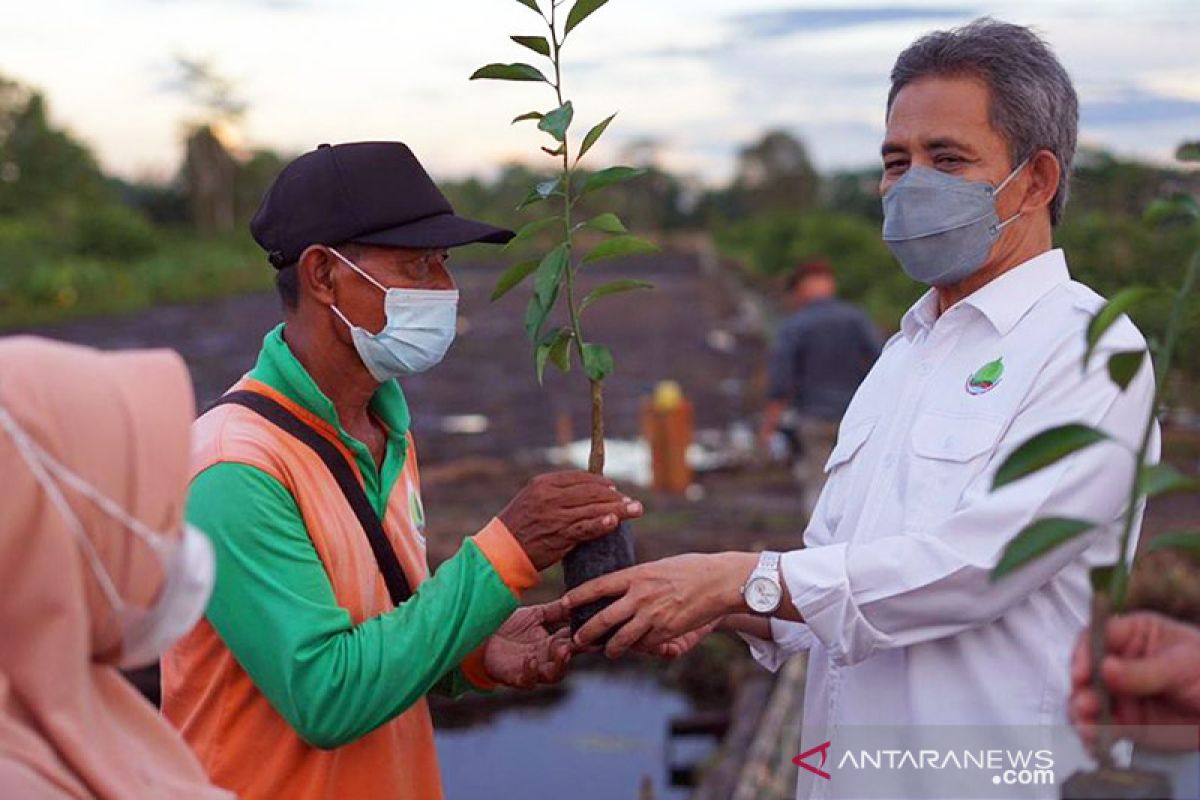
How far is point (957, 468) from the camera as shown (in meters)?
2.17

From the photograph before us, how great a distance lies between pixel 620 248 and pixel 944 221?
528 millimetres

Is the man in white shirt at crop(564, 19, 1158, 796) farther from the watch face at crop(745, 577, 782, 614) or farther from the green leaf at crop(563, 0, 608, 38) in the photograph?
the green leaf at crop(563, 0, 608, 38)

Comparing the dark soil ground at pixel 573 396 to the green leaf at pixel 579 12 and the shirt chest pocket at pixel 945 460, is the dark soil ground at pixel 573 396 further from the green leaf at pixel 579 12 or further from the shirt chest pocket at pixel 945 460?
the shirt chest pocket at pixel 945 460

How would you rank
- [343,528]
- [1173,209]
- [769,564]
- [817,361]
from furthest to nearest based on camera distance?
1. [817,361]
2. [769,564]
3. [343,528]
4. [1173,209]

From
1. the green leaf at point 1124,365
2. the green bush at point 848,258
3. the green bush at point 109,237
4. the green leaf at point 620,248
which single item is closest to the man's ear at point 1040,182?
the green leaf at point 620,248

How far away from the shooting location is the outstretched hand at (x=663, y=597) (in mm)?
2279

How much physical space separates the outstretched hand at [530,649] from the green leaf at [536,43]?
0.90 metres

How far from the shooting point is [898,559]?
212 cm

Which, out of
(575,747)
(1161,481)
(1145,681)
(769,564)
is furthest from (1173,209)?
(575,747)

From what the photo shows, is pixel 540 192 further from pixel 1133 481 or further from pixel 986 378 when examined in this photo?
pixel 1133 481

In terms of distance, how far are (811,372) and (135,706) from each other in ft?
25.2

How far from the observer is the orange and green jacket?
6.54ft

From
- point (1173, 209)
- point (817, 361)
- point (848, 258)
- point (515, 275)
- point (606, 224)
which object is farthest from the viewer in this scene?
point (848, 258)

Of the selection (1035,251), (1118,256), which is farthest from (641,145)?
(1035,251)
